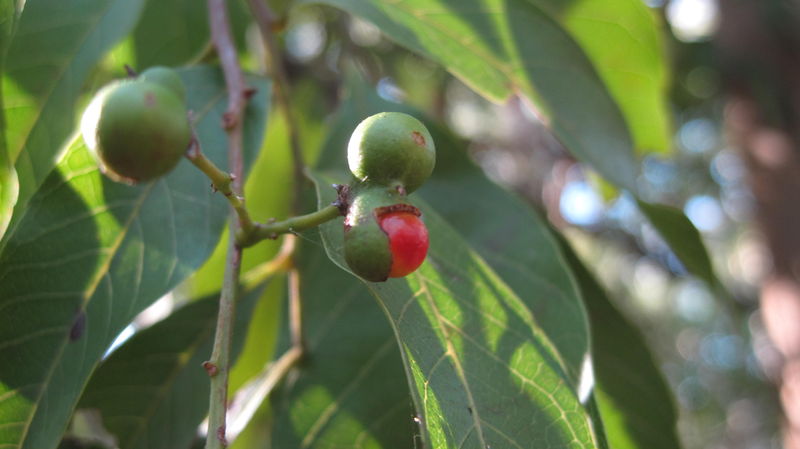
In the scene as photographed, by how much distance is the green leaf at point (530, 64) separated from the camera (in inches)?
53.1

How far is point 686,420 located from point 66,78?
954 centimetres

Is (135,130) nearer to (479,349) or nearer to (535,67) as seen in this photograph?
(479,349)

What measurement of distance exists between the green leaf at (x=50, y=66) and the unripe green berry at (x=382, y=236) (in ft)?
2.09

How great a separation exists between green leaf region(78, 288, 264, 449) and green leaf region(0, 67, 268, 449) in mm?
223

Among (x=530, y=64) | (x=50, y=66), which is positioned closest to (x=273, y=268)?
(x=50, y=66)

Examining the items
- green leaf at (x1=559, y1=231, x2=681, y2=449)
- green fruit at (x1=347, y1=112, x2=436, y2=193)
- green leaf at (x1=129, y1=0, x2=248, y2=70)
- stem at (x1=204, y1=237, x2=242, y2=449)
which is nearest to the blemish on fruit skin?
green fruit at (x1=347, y1=112, x2=436, y2=193)

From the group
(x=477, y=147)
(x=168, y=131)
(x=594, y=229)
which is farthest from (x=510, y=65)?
(x=594, y=229)

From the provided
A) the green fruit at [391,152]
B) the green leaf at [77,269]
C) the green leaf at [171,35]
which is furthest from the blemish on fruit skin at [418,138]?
the green leaf at [171,35]

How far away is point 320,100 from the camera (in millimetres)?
2533

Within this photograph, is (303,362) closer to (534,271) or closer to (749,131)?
(534,271)

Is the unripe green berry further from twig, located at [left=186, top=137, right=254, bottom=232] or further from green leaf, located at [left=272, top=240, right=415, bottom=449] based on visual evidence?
green leaf, located at [left=272, top=240, right=415, bottom=449]

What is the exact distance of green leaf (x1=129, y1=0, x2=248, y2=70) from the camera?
1.53 m

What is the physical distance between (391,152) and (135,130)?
0.23m

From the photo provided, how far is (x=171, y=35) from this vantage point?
155cm
